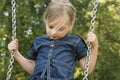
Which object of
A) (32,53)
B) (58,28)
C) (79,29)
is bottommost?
(79,29)

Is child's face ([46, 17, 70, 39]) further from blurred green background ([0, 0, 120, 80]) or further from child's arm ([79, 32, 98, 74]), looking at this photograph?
blurred green background ([0, 0, 120, 80])

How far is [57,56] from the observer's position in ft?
10.3

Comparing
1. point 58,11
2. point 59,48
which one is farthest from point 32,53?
point 58,11

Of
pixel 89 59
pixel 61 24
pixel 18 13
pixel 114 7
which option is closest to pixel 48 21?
pixel 61 24

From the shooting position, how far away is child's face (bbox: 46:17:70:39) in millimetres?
3098

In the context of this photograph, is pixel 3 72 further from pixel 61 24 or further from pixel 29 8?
pixel 61 24

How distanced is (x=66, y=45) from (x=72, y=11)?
0.79 feet

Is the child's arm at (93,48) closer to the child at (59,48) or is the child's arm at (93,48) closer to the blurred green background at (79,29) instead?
the child at (59,48)

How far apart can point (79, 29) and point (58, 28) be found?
12.0ft

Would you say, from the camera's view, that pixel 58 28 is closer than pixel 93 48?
Yes

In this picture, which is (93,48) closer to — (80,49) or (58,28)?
(80,49)

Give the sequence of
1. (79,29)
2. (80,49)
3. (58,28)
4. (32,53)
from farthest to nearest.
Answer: (79,29) < (32,53) < (80,49) < (58,28)

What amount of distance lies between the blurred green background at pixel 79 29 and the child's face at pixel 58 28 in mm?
2957

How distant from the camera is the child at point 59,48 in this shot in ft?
10.1
